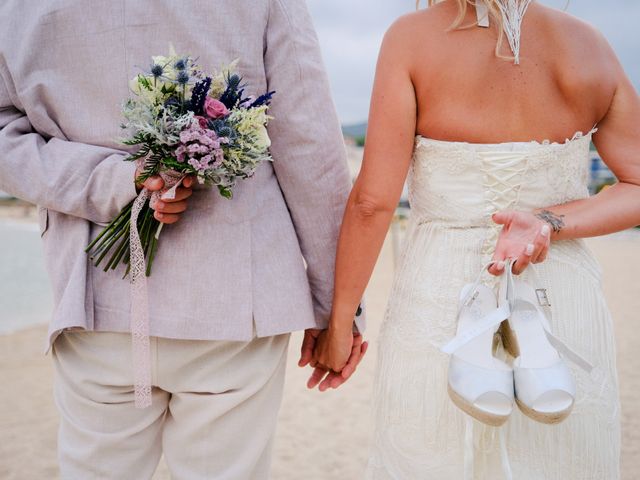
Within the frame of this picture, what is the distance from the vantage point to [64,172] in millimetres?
2031

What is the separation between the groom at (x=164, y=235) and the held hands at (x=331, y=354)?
0.22 m

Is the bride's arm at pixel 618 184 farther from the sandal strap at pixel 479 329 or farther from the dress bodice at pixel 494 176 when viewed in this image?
the sandal strap at pixel 479 329

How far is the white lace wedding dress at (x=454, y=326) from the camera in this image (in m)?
2.07

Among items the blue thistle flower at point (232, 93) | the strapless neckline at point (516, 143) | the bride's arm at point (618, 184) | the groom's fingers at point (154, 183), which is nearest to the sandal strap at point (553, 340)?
the bride's arm at point (618, 184)

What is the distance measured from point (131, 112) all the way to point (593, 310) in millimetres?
1441

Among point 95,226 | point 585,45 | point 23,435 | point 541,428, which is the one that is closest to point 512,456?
point 541,428

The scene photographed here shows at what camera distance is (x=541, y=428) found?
2072mm

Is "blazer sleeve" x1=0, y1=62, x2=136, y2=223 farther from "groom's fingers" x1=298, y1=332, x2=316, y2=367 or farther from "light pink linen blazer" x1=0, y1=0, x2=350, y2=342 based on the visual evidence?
"groom's fingers" x1=298, y1=332, x2=316, y2=367

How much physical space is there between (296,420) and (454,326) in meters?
3.84

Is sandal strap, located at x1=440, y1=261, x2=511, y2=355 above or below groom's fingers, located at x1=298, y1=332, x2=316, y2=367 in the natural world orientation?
above

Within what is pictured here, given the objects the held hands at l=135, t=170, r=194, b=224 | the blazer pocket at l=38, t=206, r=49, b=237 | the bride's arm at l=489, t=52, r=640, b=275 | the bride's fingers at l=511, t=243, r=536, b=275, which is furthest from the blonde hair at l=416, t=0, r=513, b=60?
the blazer pocket at l=38, t=206, r=49, b=237

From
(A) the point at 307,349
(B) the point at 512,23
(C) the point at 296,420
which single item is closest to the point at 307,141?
(B) the point at 512,23

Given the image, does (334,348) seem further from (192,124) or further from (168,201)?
(192,124)

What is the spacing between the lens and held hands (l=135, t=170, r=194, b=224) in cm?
193
